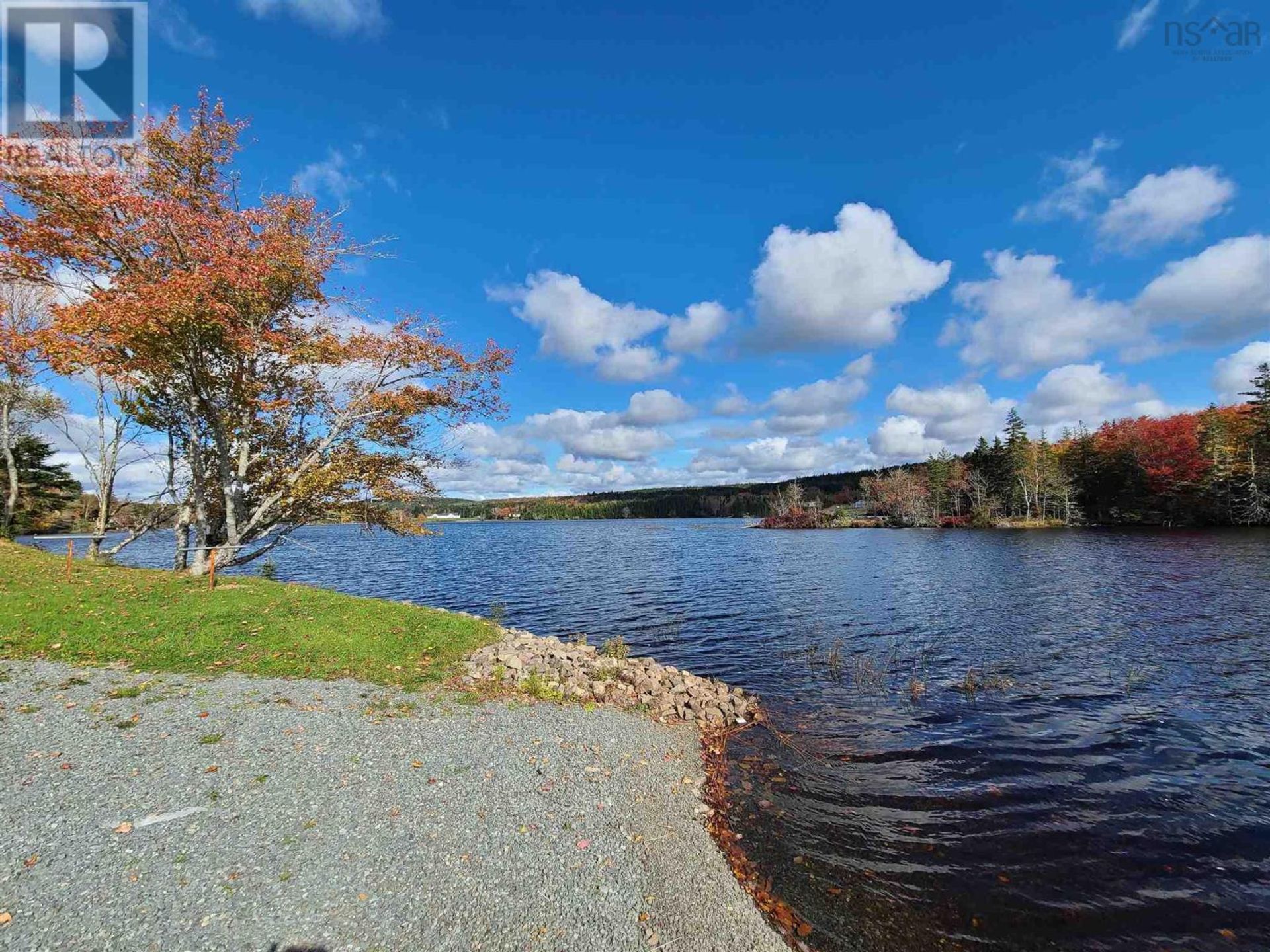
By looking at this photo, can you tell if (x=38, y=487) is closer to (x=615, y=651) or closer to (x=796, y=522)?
(x=615, y=651)

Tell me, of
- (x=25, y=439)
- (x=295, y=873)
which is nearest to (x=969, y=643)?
(x=295, y=873)

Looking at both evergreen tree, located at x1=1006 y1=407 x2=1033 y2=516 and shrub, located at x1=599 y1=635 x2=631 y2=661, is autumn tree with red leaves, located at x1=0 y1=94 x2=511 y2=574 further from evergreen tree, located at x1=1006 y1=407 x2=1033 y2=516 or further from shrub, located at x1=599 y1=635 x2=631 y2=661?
evergreen tree, located at x1=1006 y1=407 x2=1033 y2=516

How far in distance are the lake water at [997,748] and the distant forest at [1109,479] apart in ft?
191

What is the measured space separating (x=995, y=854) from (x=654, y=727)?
19.7 feet

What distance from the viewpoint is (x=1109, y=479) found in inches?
3420

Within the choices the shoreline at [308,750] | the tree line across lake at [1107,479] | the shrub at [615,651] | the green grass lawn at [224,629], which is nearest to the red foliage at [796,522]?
the tree line across lake at [1107,479]

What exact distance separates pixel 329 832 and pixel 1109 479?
114m

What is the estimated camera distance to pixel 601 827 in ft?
24.1

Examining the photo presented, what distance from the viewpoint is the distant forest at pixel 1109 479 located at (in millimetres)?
69500

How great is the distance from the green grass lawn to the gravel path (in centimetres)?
165

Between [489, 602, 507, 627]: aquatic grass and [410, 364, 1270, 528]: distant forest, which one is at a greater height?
[410, 364, 1270, 528]: distant forest

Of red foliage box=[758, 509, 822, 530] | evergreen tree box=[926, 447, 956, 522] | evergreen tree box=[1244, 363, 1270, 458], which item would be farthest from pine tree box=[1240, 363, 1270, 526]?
red foliage box=[758, 509, 822, 530]

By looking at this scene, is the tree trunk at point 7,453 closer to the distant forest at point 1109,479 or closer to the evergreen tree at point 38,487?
the evergreen tree at point 38,487

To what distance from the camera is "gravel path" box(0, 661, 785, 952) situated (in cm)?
514
